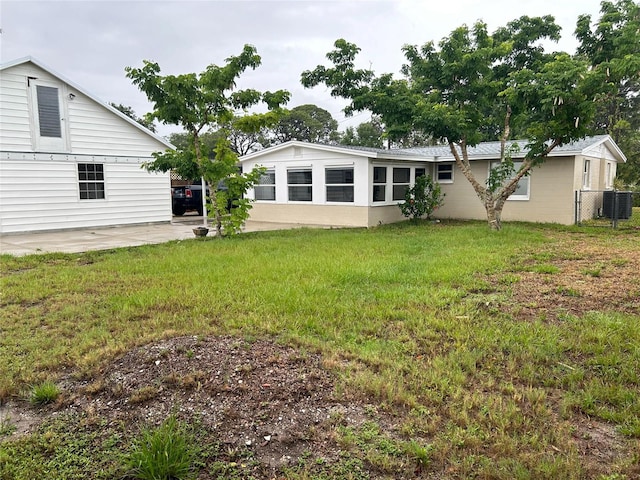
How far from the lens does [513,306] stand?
16.3ft

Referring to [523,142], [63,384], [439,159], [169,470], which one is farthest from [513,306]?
[523,142]

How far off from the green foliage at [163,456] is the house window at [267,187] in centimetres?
1411

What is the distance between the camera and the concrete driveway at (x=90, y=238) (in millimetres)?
9719

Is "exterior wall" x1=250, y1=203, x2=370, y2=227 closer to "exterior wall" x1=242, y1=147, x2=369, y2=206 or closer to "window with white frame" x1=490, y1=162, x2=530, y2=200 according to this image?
"exterior wall" x1=242, y1=147, x2=369, y2=206

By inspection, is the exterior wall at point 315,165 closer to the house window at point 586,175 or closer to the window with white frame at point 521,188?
the window with white frame at point 521,188

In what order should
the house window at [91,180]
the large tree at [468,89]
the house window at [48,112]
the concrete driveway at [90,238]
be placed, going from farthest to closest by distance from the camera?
the house window at [91,180], the house window at [48,112], the large tree at [468,89], the concrete driveway at [90,238]

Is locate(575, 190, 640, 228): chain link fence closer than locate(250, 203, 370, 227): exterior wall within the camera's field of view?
Yes

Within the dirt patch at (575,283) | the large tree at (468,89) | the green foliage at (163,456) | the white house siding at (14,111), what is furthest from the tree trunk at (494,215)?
the white house siding at (14,111)

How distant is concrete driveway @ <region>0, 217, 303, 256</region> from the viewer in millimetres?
9719

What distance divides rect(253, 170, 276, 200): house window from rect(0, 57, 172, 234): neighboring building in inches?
142

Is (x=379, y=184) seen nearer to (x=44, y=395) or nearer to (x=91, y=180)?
(x=91, y=180)

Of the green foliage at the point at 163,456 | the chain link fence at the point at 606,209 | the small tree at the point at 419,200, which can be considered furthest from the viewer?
the small tree at the point at 419,200

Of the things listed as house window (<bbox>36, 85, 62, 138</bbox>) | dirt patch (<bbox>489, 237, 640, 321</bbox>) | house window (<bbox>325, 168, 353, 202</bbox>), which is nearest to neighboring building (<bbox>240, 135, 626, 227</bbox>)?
house window (<bbox>325, 168, 353, 202</bbox>)

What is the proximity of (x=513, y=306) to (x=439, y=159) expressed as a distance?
11745 mm
